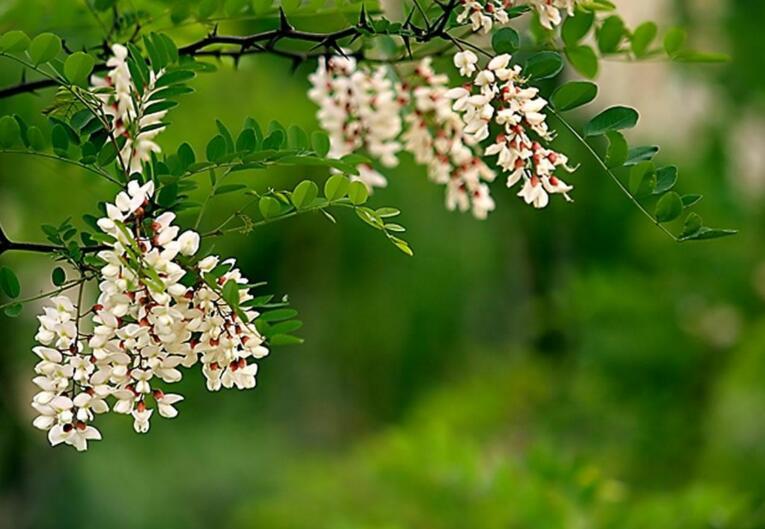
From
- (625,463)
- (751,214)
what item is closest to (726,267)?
(751,214)

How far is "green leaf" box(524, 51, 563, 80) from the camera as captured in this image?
18.9 inches

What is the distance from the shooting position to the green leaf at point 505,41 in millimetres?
468

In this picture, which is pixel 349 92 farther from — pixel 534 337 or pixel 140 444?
pixel 140 444

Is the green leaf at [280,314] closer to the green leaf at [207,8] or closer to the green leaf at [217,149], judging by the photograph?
the green leaf at [217,149]

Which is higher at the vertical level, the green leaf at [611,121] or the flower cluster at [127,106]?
the flower cluster at [127,106]

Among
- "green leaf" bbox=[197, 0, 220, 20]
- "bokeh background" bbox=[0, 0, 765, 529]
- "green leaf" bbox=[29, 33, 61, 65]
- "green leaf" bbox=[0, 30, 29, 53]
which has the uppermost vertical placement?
"green leaf" bbox=[197, 0, 220, 20]

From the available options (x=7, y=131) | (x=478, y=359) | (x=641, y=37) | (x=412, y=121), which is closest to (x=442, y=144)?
(x=412, y=121)

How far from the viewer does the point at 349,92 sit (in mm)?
648

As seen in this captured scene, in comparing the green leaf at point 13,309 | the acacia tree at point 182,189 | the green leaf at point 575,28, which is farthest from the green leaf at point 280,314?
the green leaf at point 575,28

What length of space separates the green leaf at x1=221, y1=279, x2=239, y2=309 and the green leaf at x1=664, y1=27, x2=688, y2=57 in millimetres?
355

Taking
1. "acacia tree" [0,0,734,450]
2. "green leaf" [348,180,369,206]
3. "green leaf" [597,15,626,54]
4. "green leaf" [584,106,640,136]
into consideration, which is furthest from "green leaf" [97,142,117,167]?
"green leaf" [597,15,626,54]

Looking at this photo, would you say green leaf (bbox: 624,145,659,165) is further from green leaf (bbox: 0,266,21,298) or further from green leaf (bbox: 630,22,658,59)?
green leaf (bbox: 0,266,21,298)

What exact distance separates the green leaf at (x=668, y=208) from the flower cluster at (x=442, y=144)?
161 mm

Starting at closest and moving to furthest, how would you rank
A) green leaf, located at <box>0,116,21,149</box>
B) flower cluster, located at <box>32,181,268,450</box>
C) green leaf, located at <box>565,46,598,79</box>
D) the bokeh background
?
flower cluster, located at <box>32,181,268,450</box>, green leaf, located at <box>0,116,21,149</box>, green leaf, located at <box>565,46,598,79</box>, the bokeh background
